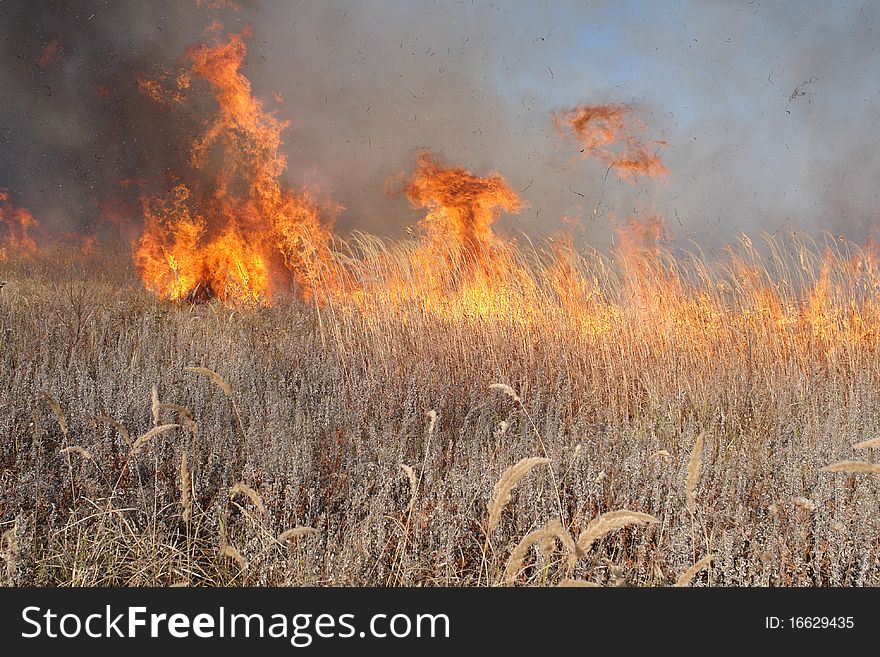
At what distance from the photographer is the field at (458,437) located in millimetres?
1751

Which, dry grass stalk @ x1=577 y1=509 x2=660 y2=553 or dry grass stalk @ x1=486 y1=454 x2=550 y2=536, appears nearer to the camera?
dry grass stalk @ x1=577 y1=509 x2=660 y2=553

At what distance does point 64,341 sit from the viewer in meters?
4.71

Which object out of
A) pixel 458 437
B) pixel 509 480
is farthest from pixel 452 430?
pixel 509 480

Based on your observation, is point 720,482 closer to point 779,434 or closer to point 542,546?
point 779,434

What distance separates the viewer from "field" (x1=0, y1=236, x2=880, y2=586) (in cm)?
175

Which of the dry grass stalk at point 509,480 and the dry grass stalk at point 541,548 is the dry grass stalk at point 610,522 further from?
the dry grass stalk at point 509,480

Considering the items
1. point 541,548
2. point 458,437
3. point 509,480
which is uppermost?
point 458,437

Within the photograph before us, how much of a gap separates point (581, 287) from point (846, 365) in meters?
2.25

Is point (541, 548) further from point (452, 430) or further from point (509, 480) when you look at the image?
point (452, 430)

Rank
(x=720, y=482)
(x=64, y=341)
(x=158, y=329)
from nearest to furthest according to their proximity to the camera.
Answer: (x=720, y=482) → (x=64, y=341) → (x=158, y=329)

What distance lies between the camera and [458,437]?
3.06 meters

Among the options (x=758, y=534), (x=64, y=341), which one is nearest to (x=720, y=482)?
(x=758, y=534)

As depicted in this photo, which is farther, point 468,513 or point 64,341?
point 64,341

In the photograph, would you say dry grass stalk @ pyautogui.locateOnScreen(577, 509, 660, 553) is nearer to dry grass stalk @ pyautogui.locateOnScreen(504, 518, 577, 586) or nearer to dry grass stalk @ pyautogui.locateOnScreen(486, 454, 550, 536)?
dry grass stalk @ pyautogui.locateOnScreen(504, 518, 577, 586)
